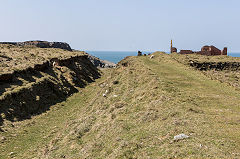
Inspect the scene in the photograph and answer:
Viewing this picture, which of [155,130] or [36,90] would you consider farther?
[36,90]

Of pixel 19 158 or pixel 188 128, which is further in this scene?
pixel 19 158

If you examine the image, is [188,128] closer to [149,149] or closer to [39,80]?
[149,149]

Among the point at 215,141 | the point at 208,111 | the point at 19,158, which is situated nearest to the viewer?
the point at 215,141

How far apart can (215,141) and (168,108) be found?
5.80m

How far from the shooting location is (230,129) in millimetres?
12375

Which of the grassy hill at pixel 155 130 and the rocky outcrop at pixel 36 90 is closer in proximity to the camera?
the grassy hill at pixel 155 130

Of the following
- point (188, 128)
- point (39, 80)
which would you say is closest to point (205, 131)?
point (188, 128)

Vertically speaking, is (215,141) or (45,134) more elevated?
(215,141)

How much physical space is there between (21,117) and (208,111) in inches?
1009

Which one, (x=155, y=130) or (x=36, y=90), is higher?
(x=155, y=130)

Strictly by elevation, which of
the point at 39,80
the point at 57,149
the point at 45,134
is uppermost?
the point at 39,80

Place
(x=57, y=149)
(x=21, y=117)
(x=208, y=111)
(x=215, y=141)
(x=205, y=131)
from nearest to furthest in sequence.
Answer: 1. (x=215, y=141)
2. (x=205, y=131)
3. (x=208, y=111)
4. (x=57, y=149)
5. (x=21, y=117)

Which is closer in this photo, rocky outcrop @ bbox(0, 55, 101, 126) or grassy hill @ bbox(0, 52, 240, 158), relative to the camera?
grassy hill @ bbox(0, 52, 240, 158)

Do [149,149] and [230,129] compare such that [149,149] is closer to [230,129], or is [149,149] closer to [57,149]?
[230,129]
